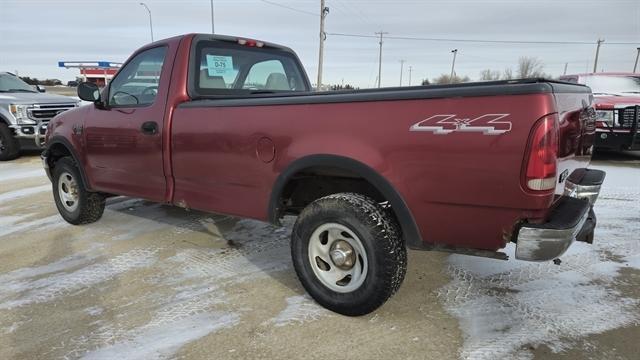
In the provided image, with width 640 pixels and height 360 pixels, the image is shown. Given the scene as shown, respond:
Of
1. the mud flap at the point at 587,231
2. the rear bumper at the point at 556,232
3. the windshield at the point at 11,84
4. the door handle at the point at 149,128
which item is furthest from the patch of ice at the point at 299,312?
the windshield at the point at 11,84

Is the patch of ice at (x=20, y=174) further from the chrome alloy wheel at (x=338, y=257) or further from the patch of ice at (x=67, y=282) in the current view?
the chrome alloy wheel at (x=338, y=257)

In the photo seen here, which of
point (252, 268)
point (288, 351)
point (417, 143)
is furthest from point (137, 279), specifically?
point (417, 143)

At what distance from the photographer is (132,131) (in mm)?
4375

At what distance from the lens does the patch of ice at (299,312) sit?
126 inches

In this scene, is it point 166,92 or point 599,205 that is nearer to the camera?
point 166,92

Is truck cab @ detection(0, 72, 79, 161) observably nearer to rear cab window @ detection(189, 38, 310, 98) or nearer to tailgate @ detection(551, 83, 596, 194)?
rear cab window @ detection(189, 38, 310, 98)

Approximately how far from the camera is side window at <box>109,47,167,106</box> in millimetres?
4363

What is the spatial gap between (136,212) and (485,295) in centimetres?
424

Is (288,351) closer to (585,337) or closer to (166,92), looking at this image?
(585,337)

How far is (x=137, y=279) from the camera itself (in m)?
3.92

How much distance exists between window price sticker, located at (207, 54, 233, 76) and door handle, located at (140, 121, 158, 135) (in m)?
0.67

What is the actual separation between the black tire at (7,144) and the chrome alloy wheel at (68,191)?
20.2 ft

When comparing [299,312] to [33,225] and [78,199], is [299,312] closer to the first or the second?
[78,199]

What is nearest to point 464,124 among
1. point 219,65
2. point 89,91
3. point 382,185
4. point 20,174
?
point 382,185
